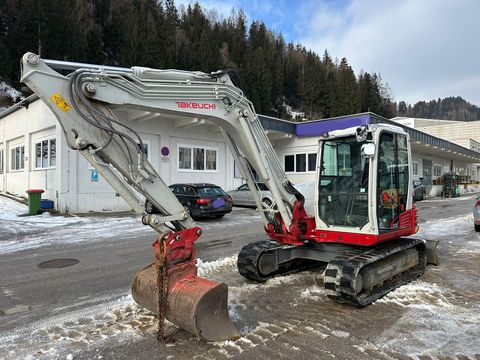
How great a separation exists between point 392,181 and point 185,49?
4797 cm

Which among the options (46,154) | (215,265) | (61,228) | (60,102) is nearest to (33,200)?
(46,154)

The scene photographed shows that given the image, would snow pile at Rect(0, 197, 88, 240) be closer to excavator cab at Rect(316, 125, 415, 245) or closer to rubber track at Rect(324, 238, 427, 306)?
excavator cab at Rect(316, 125, 415, 245)

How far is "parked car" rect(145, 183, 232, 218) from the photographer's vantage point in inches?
608

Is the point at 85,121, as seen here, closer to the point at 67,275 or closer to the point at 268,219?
the point at 268,219

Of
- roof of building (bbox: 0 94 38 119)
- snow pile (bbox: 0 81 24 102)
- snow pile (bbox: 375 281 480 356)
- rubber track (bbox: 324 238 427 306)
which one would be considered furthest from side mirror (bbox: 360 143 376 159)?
snow pile (bbox: 0 81 24 102)

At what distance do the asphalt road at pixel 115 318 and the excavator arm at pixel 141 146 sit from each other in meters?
0.40

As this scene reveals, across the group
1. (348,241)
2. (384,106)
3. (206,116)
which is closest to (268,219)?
(348,241)

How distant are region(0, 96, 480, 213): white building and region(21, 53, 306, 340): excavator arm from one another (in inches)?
576

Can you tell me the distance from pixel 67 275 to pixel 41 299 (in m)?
1.49

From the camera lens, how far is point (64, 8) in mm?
41000

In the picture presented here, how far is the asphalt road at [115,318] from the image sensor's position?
410 centimetres

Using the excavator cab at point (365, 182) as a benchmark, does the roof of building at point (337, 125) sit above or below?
above

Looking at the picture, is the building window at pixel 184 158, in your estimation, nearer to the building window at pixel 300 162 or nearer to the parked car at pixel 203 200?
the parked car at pixel 203 200

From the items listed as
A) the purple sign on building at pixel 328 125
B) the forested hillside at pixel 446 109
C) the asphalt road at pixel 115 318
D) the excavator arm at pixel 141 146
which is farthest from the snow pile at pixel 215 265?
the forested hillside at pixel 446 109
